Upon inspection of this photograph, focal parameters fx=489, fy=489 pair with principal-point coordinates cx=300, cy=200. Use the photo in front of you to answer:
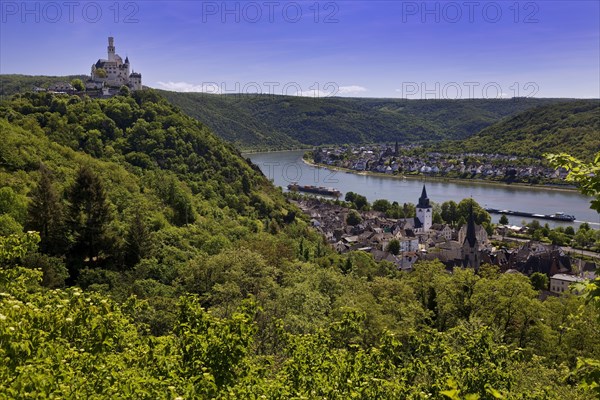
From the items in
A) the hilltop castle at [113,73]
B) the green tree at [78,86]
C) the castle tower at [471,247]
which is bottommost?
the castle tower at [471,247]

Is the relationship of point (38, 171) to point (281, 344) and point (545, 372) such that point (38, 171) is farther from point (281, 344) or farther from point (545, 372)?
point (545, 372)

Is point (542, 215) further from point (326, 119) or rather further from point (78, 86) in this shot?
point (326, 119)

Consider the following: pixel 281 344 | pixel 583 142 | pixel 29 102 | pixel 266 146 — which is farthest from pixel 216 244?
pixel 266 146

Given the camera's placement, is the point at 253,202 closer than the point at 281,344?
No

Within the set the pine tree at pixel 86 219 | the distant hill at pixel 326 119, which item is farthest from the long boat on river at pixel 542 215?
the distant hill at pixel 326 119

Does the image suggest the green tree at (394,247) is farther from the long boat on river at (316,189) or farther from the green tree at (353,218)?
the long boat on river at (316,189)

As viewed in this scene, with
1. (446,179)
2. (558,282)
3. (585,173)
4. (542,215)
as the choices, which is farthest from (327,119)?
(585,173)

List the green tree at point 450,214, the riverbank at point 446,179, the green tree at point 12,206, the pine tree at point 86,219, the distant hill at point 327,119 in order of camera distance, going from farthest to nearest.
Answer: the distant hill at point 327,119 < the riverbank at point 446,179 < the green tree at point 450,214 < the green tree at point 12,206 < the pine tree at point 86,219
